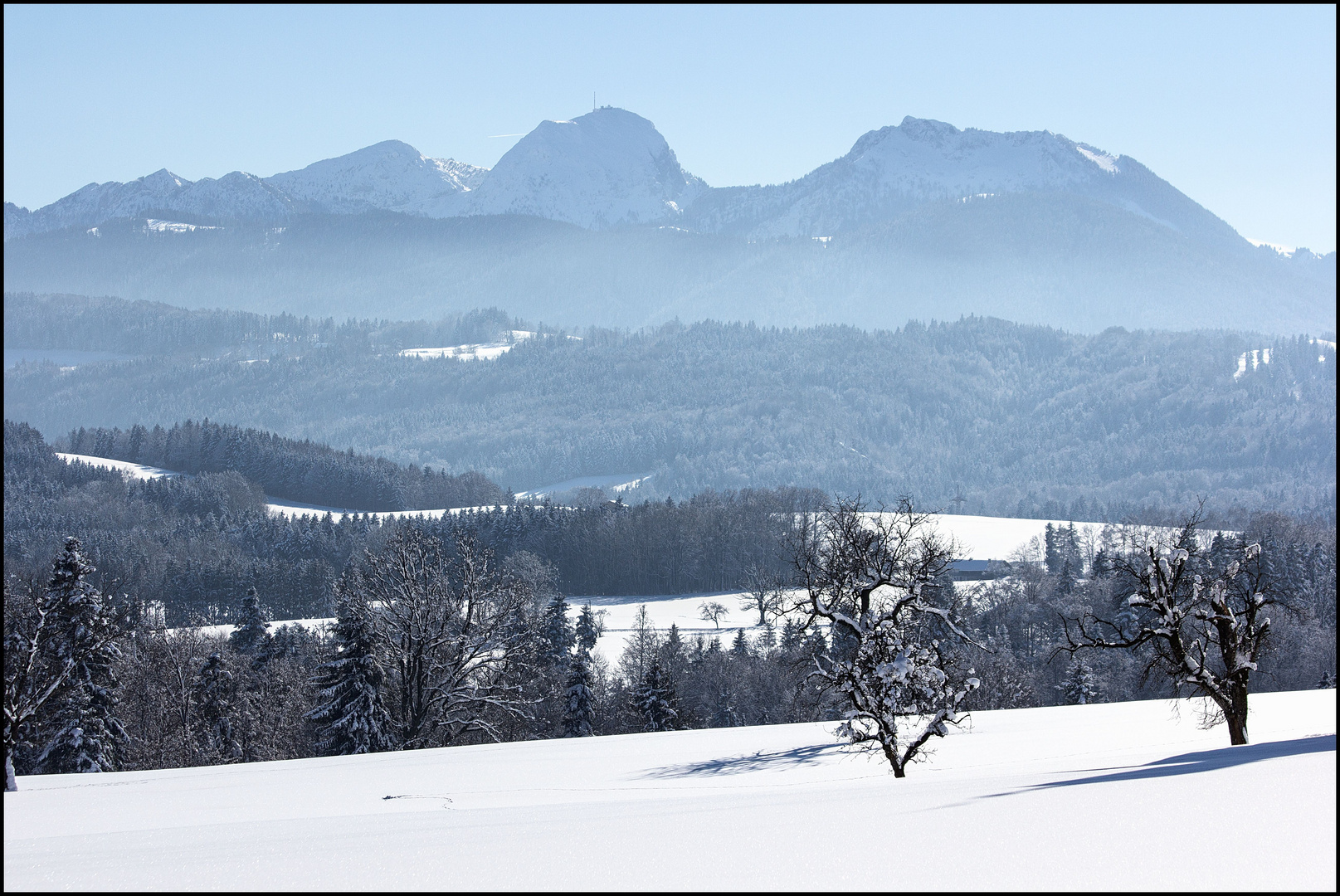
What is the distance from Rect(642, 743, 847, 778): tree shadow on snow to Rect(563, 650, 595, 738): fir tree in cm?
1875

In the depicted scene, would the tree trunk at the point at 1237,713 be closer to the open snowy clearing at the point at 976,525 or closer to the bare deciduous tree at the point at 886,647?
the bare deciduous tree at the point at 886,647

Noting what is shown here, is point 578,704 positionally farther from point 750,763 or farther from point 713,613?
point 713,613

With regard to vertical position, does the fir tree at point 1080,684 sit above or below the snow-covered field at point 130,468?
below

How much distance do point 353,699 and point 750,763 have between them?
15.5 metres

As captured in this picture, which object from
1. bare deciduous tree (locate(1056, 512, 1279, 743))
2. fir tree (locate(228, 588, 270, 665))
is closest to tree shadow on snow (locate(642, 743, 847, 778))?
bare deciduous tree (locate(1056, 512, 1279, 743))

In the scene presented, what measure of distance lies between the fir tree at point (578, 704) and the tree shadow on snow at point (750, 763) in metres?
18.7

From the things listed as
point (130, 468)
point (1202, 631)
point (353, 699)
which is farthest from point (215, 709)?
point (130, 468)

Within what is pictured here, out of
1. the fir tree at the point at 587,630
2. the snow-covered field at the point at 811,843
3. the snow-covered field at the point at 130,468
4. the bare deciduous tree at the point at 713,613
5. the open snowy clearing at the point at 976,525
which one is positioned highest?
the snow-covered field at the point at 811,843

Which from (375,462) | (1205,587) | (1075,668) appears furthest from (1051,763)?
(375,462)

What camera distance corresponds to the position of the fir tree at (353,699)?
98.4 ft

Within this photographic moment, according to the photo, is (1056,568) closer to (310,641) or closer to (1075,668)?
(1075,668)

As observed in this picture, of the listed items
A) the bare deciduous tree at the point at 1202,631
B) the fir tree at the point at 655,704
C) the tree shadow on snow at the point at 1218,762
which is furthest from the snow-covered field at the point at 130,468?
the tree shadow on snow at the point at 1218,762

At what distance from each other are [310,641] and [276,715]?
93.2 ft

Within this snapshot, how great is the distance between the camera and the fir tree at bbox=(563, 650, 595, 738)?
1555 inches
